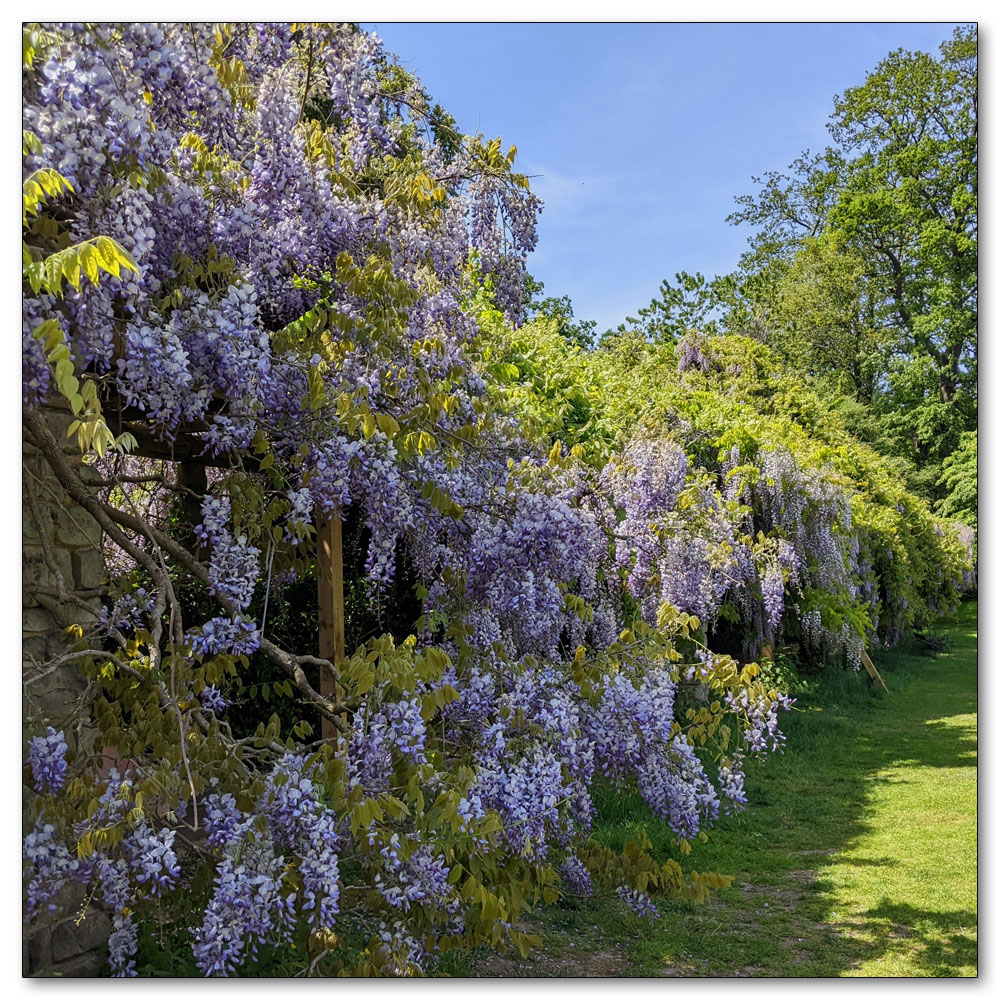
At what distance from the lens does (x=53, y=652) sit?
247cm

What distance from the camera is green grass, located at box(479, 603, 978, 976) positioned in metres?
3.00

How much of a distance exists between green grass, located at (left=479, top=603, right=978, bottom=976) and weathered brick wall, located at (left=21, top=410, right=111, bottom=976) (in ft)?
4.02

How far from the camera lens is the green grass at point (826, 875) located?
3002mm

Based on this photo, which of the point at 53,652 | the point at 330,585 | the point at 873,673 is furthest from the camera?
the point at 873,673

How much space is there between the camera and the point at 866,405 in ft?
18.5

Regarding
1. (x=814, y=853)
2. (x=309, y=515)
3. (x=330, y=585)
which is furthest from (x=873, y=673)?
(x=309, y=515)

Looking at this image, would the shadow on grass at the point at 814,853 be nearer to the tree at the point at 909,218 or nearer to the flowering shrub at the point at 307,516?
the flowering shrub at the point at 307,516

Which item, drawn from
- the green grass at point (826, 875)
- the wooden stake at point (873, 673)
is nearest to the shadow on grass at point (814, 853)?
the green grass at point (826, 875)

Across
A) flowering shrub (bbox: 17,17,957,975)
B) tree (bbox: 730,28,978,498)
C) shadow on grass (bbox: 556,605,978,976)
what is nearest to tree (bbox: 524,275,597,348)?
tree (bbox: 730,28,978,498)

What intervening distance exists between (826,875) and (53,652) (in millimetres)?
3295

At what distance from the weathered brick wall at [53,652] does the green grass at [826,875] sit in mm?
1224

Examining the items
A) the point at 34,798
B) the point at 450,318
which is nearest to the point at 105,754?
the point at 34,798

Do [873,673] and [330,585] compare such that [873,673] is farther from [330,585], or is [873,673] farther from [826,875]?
[330,585]

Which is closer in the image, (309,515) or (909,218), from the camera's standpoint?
(309,515)
